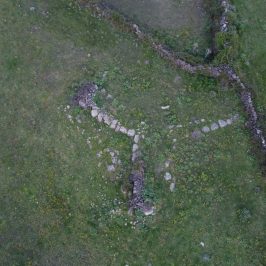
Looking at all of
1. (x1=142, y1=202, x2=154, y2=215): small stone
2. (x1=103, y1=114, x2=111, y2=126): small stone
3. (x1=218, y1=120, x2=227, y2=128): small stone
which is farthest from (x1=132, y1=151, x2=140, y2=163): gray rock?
(x1=218, y1=120, x2=227, y2=128): small stone

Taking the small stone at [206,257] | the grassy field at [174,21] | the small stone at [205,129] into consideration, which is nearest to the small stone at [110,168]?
the small stone at [205,129]

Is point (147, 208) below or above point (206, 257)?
above

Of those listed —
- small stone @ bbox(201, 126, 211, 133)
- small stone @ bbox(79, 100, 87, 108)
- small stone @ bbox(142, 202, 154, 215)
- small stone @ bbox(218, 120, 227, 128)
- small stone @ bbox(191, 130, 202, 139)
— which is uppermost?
small stone @ bbox(218, 120, 227, 128)

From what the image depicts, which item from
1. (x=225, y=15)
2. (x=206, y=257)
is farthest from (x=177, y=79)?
(x=206, y=257)

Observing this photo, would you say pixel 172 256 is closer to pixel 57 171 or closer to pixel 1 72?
pixel 57 171

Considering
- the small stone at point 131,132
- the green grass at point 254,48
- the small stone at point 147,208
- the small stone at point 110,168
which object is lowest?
the small stone at point 110,168

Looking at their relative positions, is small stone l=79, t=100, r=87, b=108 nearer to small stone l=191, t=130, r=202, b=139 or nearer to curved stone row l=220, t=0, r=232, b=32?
small stone l=191, t=130, r=202, b=139

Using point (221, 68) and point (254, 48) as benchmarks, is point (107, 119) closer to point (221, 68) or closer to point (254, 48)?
point (221, 68)

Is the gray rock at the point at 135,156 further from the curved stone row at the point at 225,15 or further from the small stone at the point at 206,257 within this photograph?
the curved stone row at the point at 225,15
